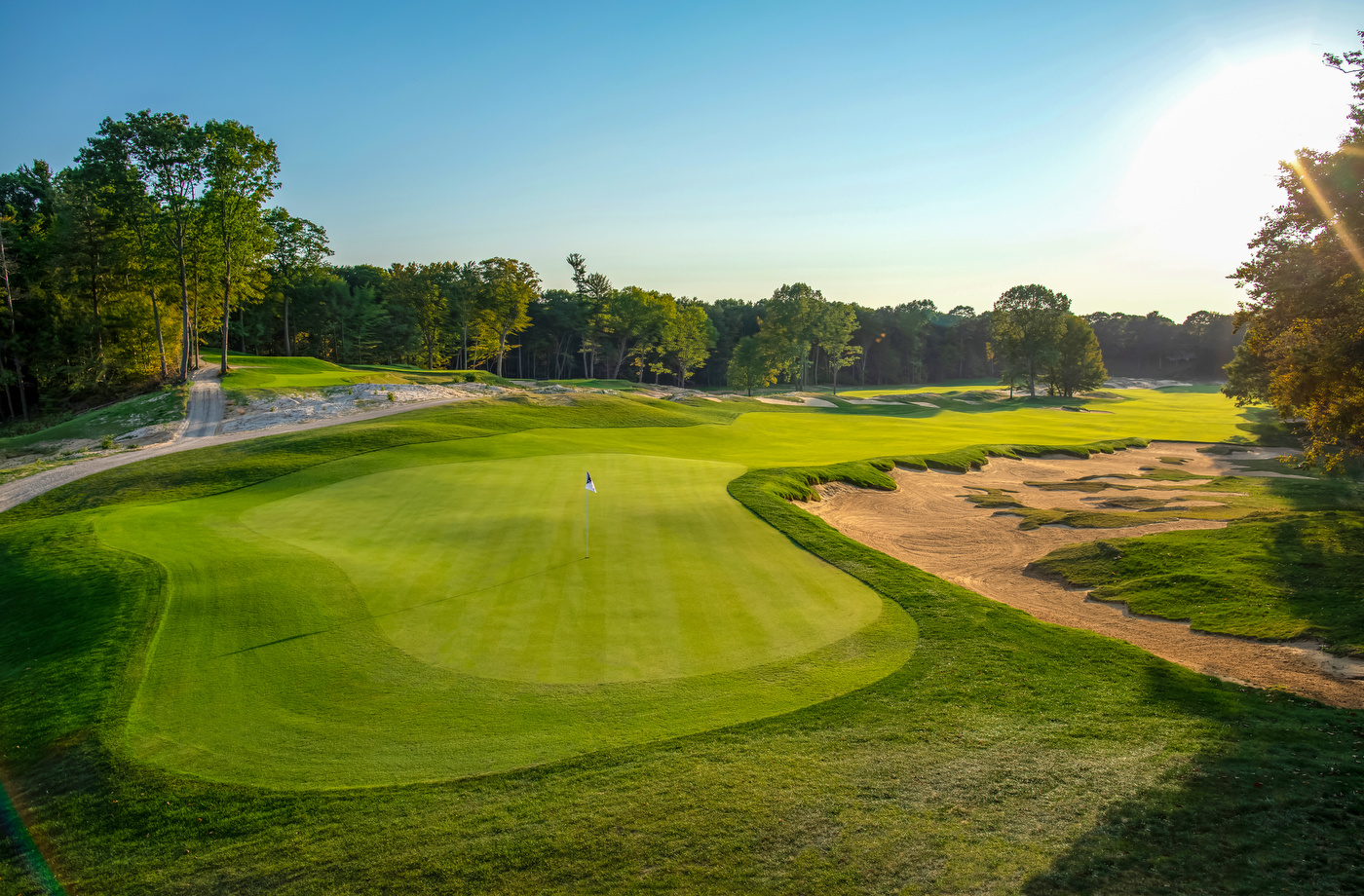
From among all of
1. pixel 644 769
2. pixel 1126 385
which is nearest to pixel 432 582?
pixel 644 769

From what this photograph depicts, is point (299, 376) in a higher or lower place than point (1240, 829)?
higher

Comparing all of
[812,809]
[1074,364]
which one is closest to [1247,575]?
[812,809]

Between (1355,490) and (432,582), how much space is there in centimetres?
2905

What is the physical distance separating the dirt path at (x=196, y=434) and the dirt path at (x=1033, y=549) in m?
25.5

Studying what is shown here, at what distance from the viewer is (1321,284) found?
48.4 ft

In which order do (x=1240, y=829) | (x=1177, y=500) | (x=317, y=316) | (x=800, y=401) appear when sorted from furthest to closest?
(x=317, y=316) < (x=800, y=401) < (x=1177, y=500) < (x=1240, y=829)

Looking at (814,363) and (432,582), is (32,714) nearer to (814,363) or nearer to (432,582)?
(432,582)

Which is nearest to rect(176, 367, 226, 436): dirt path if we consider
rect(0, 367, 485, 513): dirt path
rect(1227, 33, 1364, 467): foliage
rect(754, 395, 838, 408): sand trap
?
rect(0, 367, 485, 513): dirt path

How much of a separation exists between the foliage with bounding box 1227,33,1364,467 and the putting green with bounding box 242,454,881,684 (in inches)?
492

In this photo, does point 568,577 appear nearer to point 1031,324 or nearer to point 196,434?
point 196,434

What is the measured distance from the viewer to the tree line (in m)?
38.7

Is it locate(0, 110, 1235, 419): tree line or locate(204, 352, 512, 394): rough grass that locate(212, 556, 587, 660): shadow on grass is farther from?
locate(0, 110, 1235, 419): tree line

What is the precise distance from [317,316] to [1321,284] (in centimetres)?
8410

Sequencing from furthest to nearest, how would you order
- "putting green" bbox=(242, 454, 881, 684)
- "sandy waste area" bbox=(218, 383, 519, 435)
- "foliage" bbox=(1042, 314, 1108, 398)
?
"foliage" bbox=(1042, 314, 1108, 398)
"sandy waste area" bbox=(218, 383, 519, 435)
"putting green" bbox=(242, 454, 881, 684)
